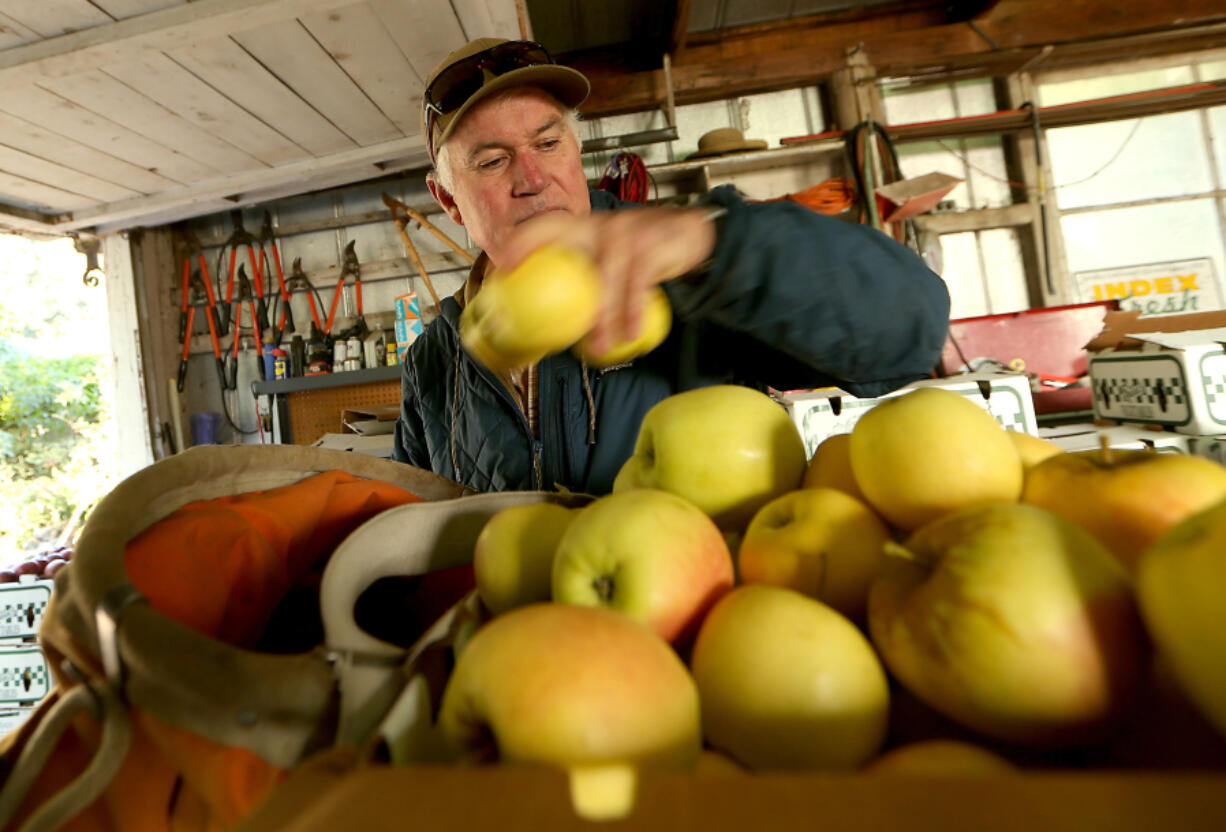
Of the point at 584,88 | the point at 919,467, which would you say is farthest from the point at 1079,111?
the point at 919,467

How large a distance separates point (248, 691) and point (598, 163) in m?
3.14

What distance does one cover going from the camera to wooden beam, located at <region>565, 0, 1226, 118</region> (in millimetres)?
2805

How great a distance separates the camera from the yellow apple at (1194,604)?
7.7 inches

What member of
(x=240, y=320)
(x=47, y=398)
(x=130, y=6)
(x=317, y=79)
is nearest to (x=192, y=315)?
(x=240, y=320)

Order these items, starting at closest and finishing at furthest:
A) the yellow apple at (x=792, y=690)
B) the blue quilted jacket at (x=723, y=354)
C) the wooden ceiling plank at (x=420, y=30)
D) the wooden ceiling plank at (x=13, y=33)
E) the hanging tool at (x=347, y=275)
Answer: the yellow apple at (x=792, y=690)
the blue quilted jacket at (x=723, y=354)
the wooden ceiling plank at (x=13, y=33)
the wooden ceiling plank at (x=420, y=30)
the hanging tool at (x=347, y=275)

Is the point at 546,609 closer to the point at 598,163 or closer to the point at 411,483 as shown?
the point at 411,483

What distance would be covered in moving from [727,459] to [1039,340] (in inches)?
85.1

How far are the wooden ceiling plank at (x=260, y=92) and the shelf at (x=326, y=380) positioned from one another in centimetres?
94

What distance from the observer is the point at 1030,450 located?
441mm

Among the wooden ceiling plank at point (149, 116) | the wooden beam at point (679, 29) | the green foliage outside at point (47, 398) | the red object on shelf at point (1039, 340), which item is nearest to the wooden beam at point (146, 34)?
the wooden ceiling plank at point (149, 116)

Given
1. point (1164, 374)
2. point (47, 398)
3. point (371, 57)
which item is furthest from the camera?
point (47, 398)

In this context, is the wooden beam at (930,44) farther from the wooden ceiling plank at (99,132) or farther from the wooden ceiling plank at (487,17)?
the wooden ceiling plank at (99,132)

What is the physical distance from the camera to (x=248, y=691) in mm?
285

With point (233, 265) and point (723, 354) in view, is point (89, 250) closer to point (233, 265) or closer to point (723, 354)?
point (233, 265)
